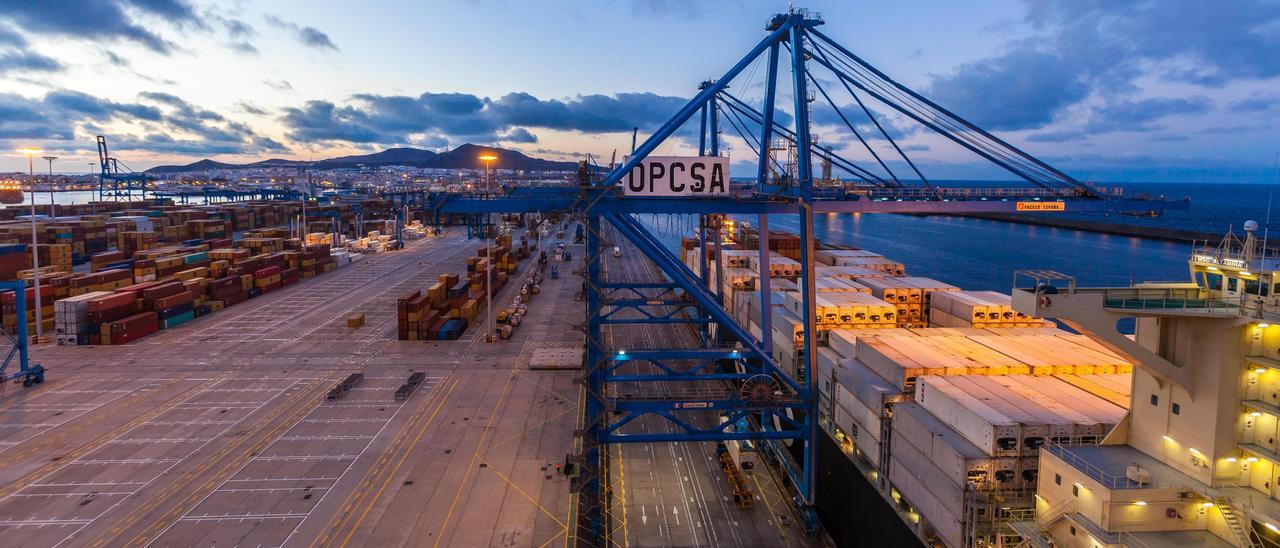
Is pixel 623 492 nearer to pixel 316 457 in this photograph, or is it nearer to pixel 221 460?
pixel 316 457

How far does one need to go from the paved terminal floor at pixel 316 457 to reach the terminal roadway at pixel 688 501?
9 centimetres

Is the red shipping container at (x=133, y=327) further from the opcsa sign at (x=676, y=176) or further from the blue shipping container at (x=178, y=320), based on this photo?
the opcsa sign at (x=676, y=176)

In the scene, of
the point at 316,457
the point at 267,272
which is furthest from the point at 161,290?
the point at 316,457

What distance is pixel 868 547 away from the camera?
72.7 ft

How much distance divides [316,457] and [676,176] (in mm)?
18777

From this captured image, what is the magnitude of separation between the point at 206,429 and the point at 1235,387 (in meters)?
36.8

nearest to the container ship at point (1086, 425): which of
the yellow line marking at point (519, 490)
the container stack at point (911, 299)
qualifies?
the yellow line marking at point (519, 490)

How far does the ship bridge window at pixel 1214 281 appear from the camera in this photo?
14977 mm

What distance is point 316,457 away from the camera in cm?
2708

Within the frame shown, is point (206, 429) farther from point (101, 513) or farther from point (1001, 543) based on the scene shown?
point (1001, 543)

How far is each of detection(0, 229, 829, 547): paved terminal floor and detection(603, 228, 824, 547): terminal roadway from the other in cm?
9

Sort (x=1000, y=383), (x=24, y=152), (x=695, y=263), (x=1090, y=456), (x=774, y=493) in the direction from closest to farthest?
(x=1090, y=456)
(x=1000, y=383)
(x=774, y=493)
(x=24, y=152)
(x=695, y=263)

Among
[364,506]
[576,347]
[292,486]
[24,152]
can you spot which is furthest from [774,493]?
[24,152]

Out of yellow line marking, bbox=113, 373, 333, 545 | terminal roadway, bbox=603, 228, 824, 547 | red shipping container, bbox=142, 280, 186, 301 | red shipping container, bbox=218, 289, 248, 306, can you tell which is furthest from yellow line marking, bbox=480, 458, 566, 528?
red shipping container, bbox=218, 289, 248, 306
